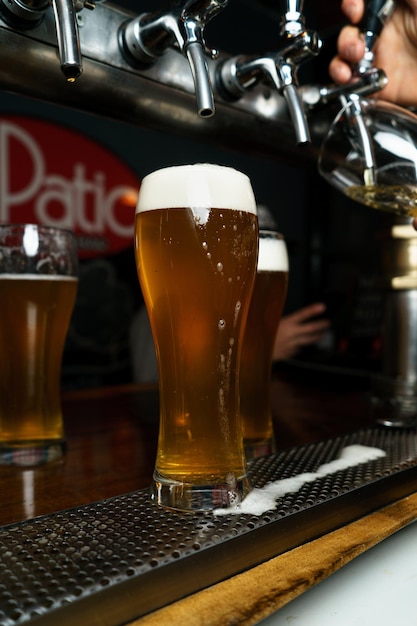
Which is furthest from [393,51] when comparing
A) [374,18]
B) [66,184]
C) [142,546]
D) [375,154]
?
[66,184]

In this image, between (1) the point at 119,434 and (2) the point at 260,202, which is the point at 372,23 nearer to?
(1) the point at 119,434

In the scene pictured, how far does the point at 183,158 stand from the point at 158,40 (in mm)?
3280

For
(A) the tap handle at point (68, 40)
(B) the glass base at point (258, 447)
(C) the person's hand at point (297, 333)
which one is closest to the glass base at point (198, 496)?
(B) the glass base at point (258, 447)

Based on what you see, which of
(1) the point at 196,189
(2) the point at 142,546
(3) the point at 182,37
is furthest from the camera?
(3) the point at 182,37

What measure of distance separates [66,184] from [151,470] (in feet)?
10.1

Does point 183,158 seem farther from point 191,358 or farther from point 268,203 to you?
point 191,358

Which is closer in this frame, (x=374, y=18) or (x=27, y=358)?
(x=27, y=358)

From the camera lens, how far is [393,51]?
144 cm

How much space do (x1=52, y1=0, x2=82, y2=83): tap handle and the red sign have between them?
2644 mm

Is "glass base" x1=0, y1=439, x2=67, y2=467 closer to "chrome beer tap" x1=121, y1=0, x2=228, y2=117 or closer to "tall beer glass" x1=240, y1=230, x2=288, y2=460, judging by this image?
"tall beer glass" x1=240, y1=230, x2=288, y2=460

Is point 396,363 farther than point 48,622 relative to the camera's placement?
Yes

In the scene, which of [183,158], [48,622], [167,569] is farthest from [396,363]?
[183,158]

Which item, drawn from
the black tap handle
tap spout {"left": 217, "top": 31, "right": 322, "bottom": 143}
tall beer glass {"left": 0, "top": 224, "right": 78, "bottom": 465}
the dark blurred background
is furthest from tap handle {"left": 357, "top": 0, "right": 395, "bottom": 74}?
the dark blurred background

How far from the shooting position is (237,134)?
4.07 ft
